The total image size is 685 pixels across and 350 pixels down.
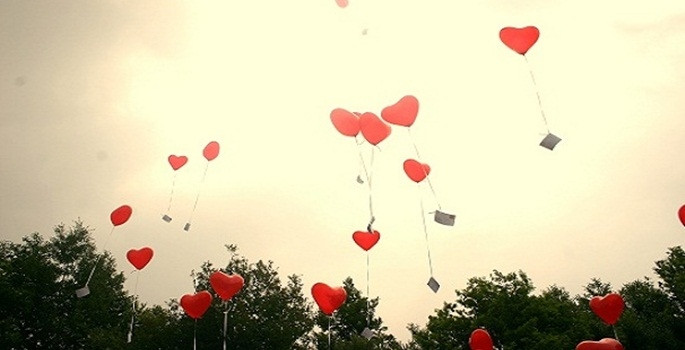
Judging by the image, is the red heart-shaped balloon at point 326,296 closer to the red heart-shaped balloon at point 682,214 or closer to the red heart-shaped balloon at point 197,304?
the red heart-shaped balloon at point 197,304

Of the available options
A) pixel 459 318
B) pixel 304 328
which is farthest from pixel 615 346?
pixel 304 328

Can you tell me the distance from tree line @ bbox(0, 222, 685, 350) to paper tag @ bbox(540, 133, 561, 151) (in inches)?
667

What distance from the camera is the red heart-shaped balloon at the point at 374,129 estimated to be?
9.22 meters

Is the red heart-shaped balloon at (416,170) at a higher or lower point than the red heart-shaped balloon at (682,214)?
higher

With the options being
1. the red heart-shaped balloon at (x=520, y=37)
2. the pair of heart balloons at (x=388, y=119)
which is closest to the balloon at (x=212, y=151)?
the pair of heart balloons at (x=388, y=119)

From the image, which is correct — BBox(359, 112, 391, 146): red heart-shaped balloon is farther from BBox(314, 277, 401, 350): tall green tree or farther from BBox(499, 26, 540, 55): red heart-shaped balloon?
BBox(314, 277, 401, 350): tall green tree

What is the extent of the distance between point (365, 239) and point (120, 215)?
5.69m

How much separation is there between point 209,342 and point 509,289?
15.3m

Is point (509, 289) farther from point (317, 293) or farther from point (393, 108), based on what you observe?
point (393, 108)

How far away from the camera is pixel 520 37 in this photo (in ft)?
27.8

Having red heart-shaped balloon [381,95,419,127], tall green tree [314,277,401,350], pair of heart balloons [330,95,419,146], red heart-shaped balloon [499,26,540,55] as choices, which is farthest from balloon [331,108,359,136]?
tall green tree [314,277,401,350]

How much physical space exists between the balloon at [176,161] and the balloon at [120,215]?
4.65 feet

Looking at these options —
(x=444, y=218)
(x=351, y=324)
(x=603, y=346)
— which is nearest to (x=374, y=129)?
(x=444, y=218)

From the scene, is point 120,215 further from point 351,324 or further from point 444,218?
point 351,324
